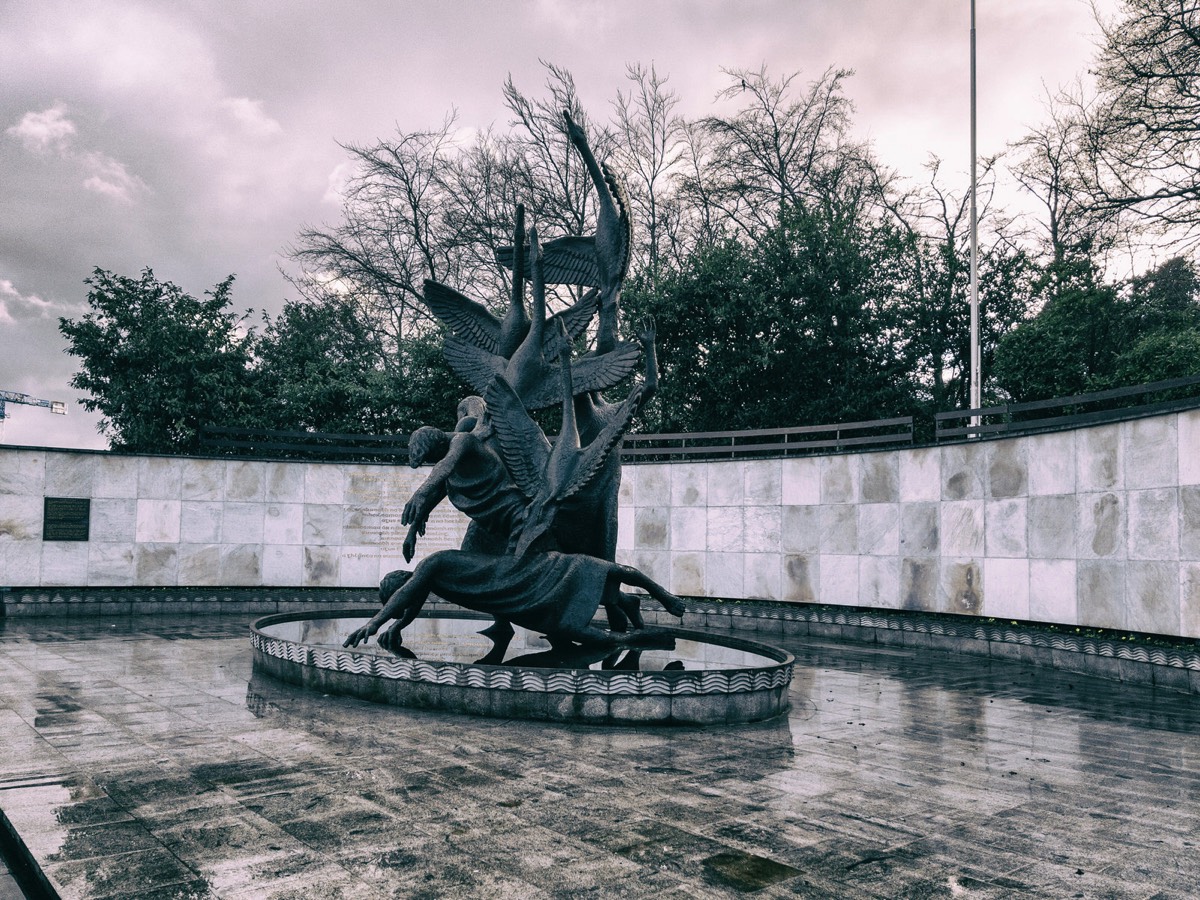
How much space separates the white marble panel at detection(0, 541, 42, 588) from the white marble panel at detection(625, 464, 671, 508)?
11238 mm

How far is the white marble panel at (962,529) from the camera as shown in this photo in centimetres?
1380

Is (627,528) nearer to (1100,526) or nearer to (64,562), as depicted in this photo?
(1100,526)

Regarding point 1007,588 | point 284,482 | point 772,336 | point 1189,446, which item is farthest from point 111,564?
point 1189,446

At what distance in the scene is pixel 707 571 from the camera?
56.5 feet

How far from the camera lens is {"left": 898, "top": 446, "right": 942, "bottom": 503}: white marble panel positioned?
14461 millimetres

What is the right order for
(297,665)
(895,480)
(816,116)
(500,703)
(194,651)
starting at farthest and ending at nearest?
1. (816,116)
2. (895,480)
3. (194,651)
4. (297,665)
5. (500,703)

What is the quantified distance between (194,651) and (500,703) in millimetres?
5818

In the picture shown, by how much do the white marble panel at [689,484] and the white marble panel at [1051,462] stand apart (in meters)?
6.08

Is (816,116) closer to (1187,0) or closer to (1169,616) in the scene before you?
(1187,0)

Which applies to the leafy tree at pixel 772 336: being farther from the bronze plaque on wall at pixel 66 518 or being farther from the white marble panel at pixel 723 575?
the bronze plaque on wall at pixel 66 518

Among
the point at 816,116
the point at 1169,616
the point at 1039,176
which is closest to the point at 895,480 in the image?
the point at 1169,616

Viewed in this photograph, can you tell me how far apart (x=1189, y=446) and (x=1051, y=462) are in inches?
85.9

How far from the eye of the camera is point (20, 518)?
16094mm

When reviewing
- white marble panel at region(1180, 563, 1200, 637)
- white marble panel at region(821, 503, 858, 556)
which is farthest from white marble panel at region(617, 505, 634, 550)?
white marble panel at region(1180, 563, 1200, 637)
